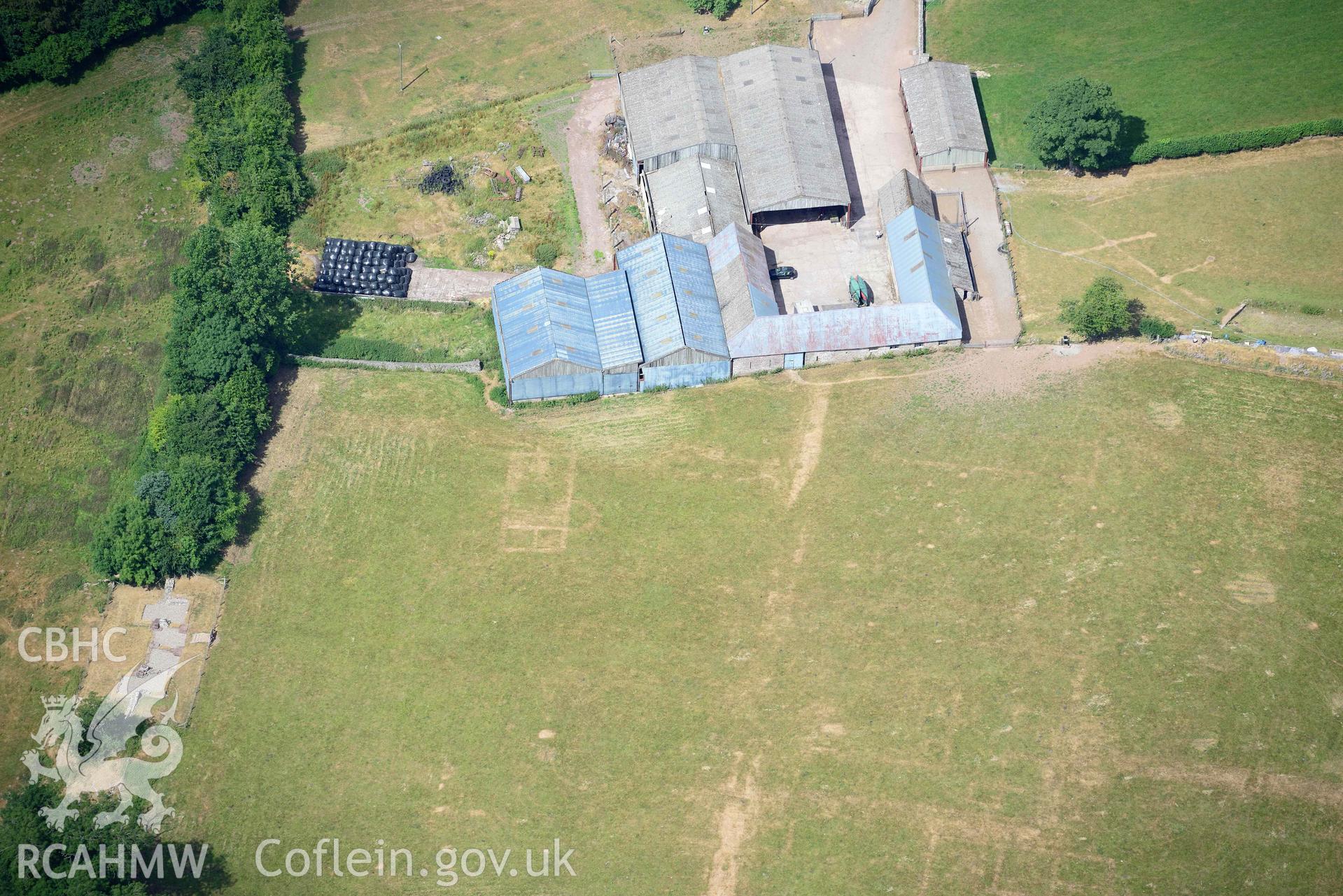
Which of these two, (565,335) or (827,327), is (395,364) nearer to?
(565,335)

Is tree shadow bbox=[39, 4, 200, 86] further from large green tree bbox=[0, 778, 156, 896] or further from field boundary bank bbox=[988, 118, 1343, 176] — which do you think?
field boundary bank bbox=[988, 118, 1343, 176]

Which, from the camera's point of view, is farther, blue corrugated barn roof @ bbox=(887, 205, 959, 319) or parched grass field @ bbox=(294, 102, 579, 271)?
parched grass field @ bbox=(294, 102, 579, 271)

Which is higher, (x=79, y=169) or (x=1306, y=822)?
(x=79, y=169)

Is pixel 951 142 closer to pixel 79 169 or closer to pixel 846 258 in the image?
pixel 846 258

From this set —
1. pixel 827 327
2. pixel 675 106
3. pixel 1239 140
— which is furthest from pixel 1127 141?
pixel 675 106

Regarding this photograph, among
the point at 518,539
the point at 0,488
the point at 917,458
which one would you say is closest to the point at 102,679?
the point at 0,488

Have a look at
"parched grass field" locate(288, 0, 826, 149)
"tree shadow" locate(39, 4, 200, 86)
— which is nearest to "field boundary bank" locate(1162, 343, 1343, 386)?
"parched grass field" locate(288, 0, 826, 149)

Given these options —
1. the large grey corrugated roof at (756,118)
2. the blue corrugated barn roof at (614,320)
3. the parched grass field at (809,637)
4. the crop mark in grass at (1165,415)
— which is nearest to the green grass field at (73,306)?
the parched grass field at (809,637)
